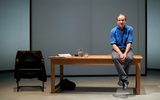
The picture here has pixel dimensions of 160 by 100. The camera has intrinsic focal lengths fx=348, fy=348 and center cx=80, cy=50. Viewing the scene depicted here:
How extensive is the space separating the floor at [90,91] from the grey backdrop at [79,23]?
2.76ft

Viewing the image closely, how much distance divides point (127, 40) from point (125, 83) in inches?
32.5

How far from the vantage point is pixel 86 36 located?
28.4ft

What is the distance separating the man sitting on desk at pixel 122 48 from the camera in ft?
20.4

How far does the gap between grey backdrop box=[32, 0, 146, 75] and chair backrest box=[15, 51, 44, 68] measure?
5.63ft

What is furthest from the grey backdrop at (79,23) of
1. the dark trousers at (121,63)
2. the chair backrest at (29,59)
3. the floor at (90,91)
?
the dark trousers at (121,63)

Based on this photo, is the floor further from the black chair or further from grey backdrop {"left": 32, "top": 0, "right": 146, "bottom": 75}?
grey backdrop {"left": 32, "top": 0, "right": 146, "bottom": 75}

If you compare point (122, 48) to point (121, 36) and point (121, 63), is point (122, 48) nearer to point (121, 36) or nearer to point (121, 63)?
point (121, 36)

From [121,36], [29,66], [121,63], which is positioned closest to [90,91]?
[121,63]

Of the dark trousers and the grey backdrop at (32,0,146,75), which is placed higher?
the grey backdrop at (32,0,146,75)

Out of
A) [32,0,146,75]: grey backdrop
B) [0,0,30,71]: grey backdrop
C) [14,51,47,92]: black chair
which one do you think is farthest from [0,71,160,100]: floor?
[0,0,30,71]: grey backdrop

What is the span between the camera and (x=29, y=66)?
6.93 metres

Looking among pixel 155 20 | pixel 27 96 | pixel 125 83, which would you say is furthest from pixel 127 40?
pixel 155 20

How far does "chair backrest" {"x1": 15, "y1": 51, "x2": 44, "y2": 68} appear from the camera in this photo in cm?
680

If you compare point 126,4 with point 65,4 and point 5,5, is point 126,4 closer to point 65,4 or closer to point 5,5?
point 65,4
